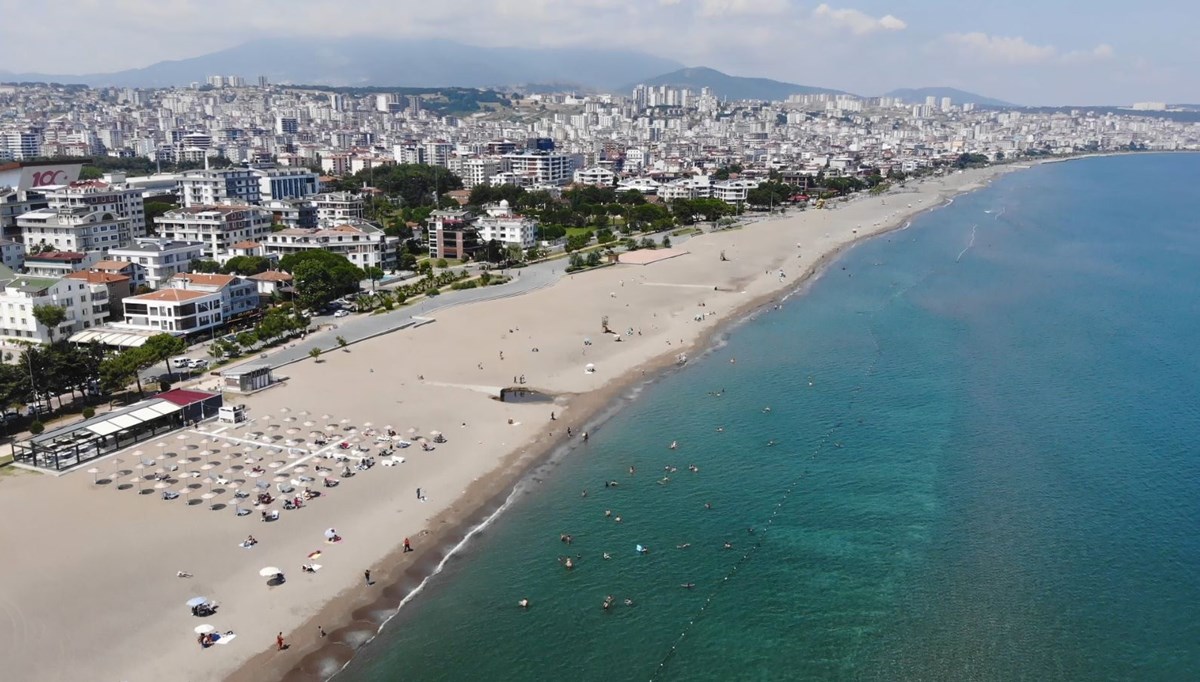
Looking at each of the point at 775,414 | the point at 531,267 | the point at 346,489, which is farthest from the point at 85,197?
the point at 775,414

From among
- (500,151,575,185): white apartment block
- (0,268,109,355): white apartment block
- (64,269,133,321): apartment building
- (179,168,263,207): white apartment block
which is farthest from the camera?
(500,151,575,185): white apartment block

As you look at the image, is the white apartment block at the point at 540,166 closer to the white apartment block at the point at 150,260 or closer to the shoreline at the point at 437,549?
the white apartment block at the point at 150,260

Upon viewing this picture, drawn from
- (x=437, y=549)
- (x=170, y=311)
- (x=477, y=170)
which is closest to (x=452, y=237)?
(x=170, y=311)

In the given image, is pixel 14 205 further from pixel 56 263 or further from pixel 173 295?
pixel 173 295

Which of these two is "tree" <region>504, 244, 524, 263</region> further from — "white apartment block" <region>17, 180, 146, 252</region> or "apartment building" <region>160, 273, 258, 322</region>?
"white apartment block" <region>17, 180, 146, 252</region>

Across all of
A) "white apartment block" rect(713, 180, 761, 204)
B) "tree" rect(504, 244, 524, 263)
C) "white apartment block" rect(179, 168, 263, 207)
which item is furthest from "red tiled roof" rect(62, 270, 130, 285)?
"white apartment block" rect(713, 180, 761, 204)

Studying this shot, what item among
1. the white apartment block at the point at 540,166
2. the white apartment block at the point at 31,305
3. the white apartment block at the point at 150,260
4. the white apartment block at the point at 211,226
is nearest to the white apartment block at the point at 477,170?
the white apartment block at the point at 540,166
